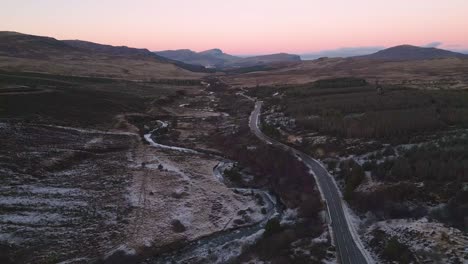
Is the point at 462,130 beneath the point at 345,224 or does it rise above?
above

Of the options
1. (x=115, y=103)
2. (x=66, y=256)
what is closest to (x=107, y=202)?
(x=66, y=256)

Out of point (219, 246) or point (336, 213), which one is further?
point (336, 213)

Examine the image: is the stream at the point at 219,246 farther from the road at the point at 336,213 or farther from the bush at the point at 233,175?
the bush at the point at 233,175

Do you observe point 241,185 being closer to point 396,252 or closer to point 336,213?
point 336,213

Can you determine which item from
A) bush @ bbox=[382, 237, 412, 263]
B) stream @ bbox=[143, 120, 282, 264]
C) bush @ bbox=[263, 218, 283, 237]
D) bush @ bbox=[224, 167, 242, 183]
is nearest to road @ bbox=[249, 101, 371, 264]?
bush @ bbox=[382, 237, 412, 263]

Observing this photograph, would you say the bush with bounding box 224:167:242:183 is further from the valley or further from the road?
the road

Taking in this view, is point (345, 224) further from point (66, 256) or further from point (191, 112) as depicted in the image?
point (191, 112)

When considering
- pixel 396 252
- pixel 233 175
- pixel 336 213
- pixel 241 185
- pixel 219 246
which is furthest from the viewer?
pixel 233 175

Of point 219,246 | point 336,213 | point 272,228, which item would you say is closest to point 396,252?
point 336,213
